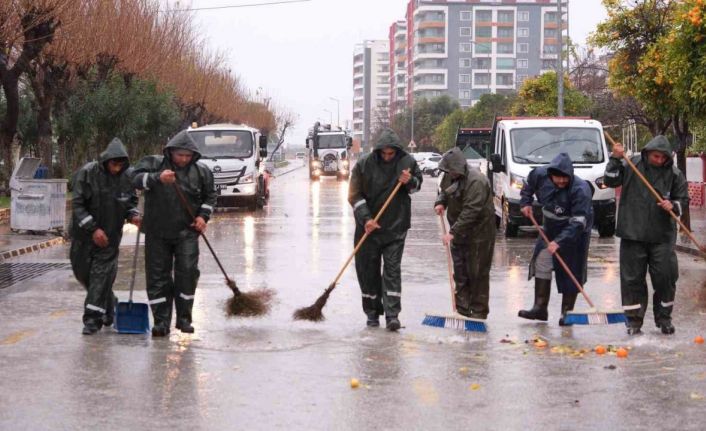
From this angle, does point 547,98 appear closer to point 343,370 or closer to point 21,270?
point 21,270

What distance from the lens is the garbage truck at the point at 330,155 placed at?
5997cm

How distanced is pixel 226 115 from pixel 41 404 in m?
65.7

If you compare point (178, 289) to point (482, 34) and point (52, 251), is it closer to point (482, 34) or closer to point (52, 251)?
point (52, 251)

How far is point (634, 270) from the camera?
9891mm

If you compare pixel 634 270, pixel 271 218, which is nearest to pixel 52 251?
pixel 271 218

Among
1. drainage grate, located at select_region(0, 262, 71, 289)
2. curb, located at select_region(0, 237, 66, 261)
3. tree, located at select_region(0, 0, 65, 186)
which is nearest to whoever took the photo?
drainage grate, located at select_region(0, 262, 71, 289)

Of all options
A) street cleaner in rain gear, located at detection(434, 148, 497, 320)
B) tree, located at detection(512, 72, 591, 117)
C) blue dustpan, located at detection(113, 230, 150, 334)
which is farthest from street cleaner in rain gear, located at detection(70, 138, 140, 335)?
tree, located at detection(512, 72, 591, 117)

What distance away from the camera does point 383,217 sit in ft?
33.5

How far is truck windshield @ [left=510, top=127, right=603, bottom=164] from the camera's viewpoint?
20.9 m

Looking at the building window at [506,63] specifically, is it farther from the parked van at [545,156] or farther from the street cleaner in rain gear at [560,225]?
the street cleaner in rain gear at [560,225]

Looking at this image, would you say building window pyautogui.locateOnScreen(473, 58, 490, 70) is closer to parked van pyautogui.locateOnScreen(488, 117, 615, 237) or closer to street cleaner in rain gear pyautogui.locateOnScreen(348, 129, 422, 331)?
parked van pyautogui.locateOnScreen(488, 117, 615, 237)

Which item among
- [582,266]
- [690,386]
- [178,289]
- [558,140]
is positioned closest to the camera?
[690,386]

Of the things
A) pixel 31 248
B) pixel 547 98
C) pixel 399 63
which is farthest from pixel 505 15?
pixel 31 248

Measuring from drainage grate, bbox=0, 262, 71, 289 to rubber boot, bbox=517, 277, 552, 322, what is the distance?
6145mm
